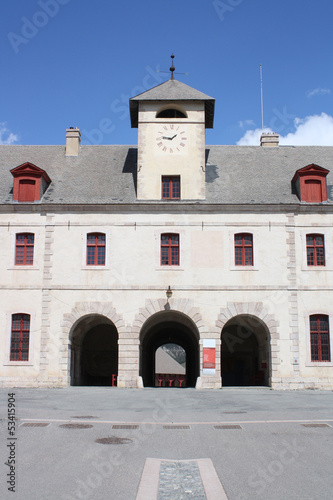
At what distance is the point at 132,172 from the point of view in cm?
2870

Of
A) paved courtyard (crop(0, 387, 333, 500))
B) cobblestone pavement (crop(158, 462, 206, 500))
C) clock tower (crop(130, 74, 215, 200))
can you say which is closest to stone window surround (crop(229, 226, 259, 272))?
clock tower (crop(130, 74, 215, 200))

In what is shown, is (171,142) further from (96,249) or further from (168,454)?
(168,454)

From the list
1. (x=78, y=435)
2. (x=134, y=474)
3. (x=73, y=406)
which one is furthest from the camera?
(x=73, y=406)

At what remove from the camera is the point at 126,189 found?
27.2 m

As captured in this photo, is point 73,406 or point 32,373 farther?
point 32,373

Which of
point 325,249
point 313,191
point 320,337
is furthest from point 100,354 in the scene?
point 313,191

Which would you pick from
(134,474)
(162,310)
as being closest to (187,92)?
(162,310)

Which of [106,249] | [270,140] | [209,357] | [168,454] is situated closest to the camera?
[168,454]

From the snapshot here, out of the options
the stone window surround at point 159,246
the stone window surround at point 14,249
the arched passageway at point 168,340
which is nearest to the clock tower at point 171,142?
the stone window surround at point 159,246

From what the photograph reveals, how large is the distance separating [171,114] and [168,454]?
22.5 m

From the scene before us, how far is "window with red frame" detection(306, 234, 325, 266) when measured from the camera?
25844 millimetres

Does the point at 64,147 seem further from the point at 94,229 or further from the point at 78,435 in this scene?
the point at 78,435

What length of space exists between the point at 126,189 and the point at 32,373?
981cm

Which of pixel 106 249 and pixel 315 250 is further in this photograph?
pixel 315 250
